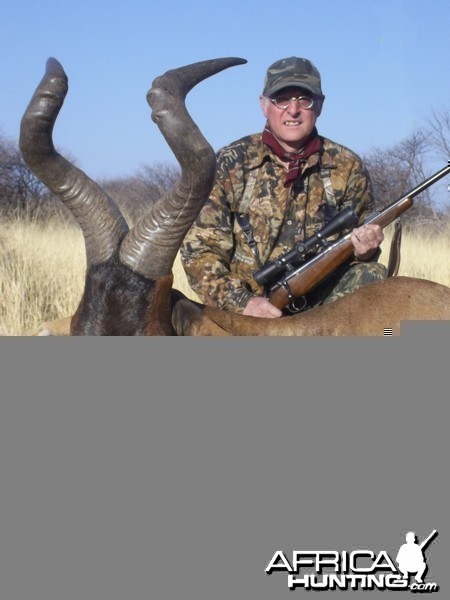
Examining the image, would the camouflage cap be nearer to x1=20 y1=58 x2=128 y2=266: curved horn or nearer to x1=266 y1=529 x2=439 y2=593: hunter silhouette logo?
x1=20 y1=58 x2=128 y2=266: curved horn

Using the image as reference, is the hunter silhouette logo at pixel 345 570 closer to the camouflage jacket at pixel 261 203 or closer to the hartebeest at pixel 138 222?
the hartebeest at pixel 138 222

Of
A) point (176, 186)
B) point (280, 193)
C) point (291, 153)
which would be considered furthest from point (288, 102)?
point (176, 186)

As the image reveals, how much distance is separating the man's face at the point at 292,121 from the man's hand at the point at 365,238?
82 centimetres

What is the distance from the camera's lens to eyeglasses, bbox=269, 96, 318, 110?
240 inches

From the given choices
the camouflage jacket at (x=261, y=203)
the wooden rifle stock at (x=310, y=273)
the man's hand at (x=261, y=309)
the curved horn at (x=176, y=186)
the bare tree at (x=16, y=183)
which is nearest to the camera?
the curved horn at (x=176, y=186)

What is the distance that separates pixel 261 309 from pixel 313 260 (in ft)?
1.88

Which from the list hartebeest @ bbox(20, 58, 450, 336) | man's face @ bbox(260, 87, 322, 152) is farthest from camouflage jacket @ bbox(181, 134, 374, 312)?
hartebeest @ bbox(20, 58, 450, 336)

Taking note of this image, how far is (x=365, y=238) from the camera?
568 centimetres

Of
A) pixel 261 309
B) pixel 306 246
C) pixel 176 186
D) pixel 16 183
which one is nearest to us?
pixel 176 186

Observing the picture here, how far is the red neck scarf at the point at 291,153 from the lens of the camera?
6062 millimetres

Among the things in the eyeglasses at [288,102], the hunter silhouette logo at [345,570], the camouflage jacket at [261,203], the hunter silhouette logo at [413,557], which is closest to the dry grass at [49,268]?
the camouflage jacket at [261,203]

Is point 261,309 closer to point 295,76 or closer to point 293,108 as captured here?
point 293,108

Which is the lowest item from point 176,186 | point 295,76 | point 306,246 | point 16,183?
point 176,186

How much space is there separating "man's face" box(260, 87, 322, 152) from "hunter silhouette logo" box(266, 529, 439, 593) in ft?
12.9
